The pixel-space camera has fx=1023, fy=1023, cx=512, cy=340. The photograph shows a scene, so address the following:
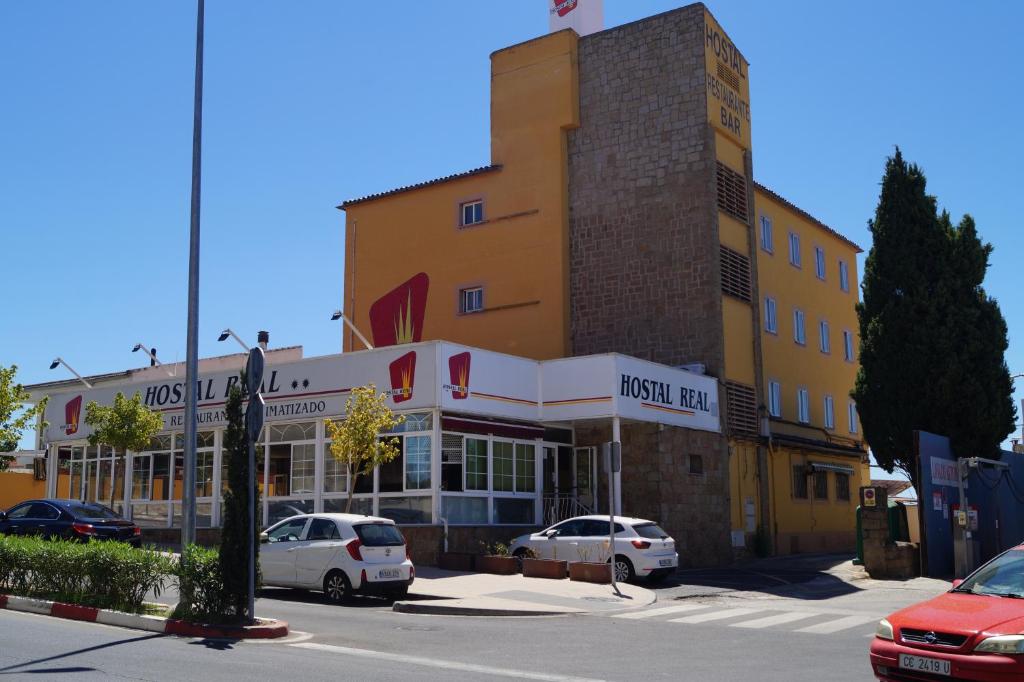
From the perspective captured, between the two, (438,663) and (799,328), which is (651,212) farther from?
(438,663)

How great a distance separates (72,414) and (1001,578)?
29633 millimetres

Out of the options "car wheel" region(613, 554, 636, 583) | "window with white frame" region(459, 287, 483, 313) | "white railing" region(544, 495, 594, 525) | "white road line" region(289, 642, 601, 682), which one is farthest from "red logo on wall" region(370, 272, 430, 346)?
"white road line" region(289, 642, 601, 682)

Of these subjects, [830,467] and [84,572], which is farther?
[830,467]

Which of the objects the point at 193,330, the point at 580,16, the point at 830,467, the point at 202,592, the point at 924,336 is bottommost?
the point at 202,592

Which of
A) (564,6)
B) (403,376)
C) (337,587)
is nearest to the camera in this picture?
(337,587)

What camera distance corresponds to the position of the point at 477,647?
12797mm

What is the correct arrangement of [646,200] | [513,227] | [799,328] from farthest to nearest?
[799,328]
[513,227]
[646,200]

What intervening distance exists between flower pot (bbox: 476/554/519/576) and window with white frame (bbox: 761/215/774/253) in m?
18.7

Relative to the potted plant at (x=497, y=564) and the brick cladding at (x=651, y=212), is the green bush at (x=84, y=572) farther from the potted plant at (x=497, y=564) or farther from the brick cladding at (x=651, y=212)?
the brick cladding at (x=651, y=212)

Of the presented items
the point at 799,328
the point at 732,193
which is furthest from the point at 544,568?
the point at 799,328

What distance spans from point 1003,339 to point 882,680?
76.7 feet

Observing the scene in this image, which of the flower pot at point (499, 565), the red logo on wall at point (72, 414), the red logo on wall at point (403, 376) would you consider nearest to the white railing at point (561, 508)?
the flower pot at point (499, 565)

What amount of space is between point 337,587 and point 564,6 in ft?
82.0

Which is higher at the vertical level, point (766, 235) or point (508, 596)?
point (766, 235)
